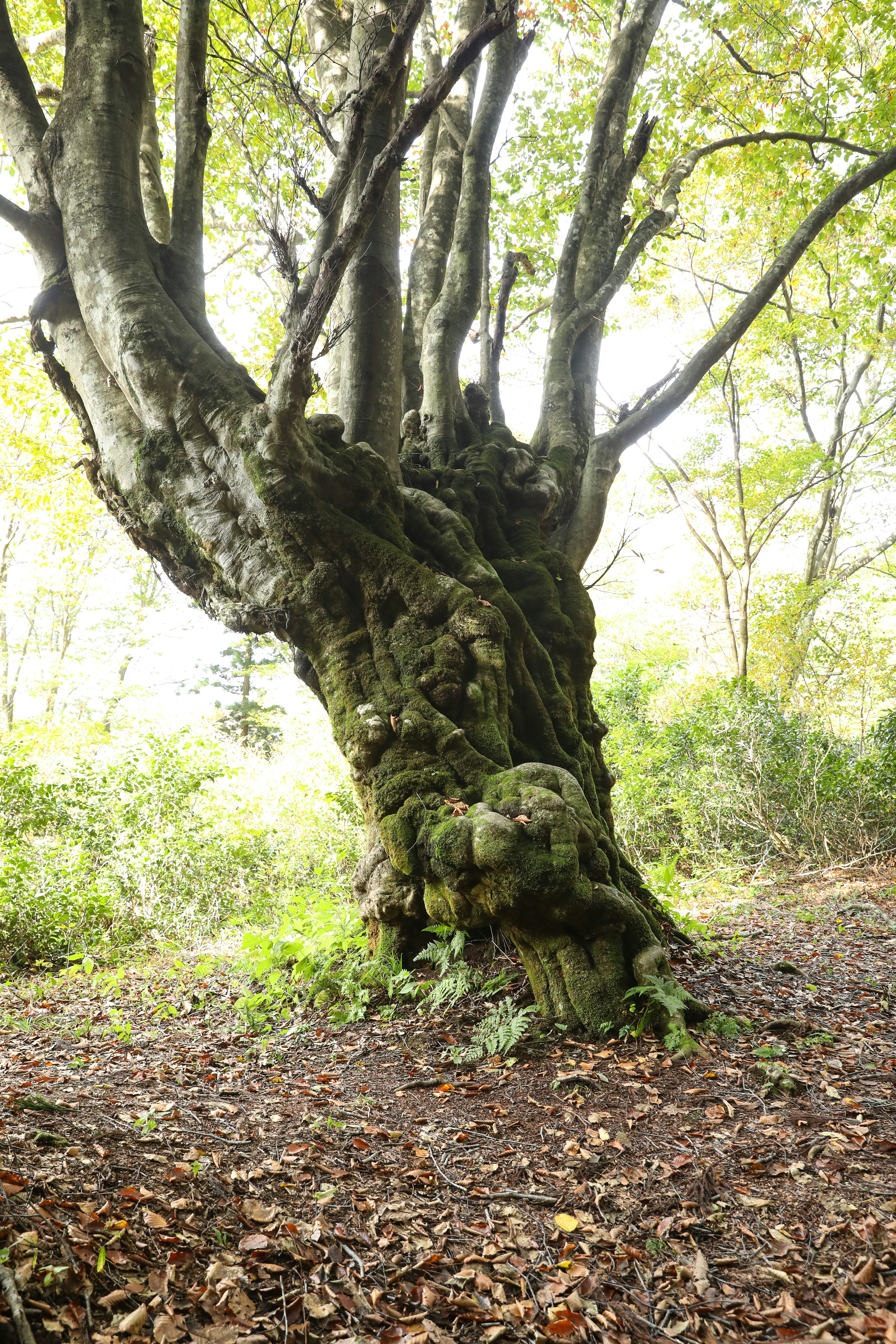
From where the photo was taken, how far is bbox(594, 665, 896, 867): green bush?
9531 mm

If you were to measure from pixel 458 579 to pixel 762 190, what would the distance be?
31.7ft

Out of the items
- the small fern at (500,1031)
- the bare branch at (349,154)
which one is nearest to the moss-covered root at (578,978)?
the small fern at (500,1031)

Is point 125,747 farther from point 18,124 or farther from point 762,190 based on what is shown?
point 762,190

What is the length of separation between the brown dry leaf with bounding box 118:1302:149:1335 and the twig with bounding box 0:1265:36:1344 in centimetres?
21

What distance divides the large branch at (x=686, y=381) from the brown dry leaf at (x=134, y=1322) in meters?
5.66

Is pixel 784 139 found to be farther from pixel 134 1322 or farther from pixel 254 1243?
pixel 134 1322

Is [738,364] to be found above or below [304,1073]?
above

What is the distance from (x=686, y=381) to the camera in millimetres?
6406

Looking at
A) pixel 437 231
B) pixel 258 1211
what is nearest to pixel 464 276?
pixel 437 231

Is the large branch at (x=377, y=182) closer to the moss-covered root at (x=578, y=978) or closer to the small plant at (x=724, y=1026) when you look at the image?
the moss-covered root at (x=578, y=978)

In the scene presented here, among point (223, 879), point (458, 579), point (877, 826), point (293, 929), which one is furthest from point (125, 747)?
point (877, 826)

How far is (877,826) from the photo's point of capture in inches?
375

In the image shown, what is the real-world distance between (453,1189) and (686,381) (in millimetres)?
6328

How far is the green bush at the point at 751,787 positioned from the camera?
953cm
